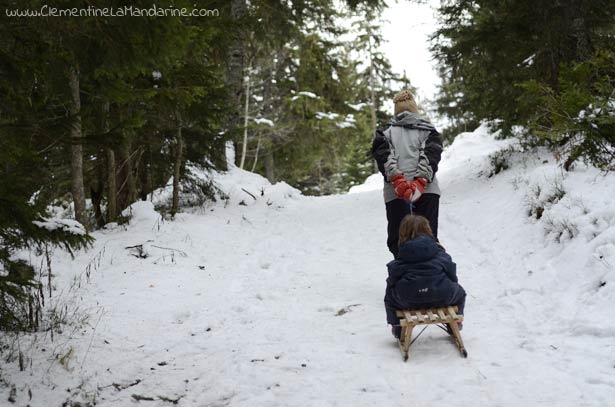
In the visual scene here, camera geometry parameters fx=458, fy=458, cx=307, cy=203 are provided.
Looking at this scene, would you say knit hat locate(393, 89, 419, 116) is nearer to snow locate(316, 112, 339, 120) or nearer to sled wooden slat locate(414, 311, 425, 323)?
sled wooden slat locate(414, 311, 425, 323)

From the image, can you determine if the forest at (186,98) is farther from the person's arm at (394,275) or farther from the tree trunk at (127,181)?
the person's arm at (394,275)

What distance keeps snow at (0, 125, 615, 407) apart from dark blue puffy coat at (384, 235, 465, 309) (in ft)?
1.49

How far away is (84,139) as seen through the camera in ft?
12.8

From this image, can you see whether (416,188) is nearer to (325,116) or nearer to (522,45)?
(522,45)

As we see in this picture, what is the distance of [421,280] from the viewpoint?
414 cm

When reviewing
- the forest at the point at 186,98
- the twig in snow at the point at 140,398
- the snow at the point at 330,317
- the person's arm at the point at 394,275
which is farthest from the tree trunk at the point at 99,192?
the person's arm at the point at 394,275

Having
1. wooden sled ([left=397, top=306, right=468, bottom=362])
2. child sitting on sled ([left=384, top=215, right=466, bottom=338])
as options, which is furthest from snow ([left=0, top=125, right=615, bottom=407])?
child sitting on sled ([left=384, top=215, right=466, bottom=338])

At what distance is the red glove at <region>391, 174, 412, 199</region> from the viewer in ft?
16.5

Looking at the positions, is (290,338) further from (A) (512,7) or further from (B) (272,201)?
(A) (512,7)

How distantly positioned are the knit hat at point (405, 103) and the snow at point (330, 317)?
2355 millimetres

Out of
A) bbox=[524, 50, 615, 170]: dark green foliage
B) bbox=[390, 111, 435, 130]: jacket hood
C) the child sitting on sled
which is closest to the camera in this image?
the child sitting on sled

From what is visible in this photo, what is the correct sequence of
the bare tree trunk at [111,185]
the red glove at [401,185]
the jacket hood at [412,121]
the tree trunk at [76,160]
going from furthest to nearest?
1. the bare tree trunk at [111,185]
2. the tree trunk at [76,160]
3. the jacket hood at [412,121]
4. the red glove at [401,185]

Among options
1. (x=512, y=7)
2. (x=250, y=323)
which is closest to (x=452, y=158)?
(x=512, y=7)

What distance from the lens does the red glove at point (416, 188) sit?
16.7ft
